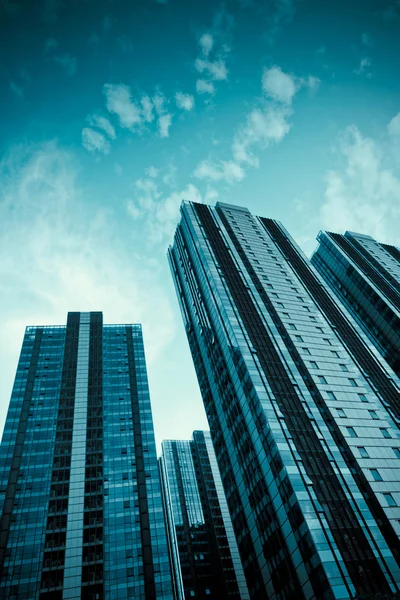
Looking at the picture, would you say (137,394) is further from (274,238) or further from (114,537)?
(274,238)

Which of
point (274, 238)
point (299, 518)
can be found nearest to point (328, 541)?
point (299, 518)

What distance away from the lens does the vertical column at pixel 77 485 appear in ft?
232

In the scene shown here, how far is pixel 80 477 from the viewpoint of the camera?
281 feet

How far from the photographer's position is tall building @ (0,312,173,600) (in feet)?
235

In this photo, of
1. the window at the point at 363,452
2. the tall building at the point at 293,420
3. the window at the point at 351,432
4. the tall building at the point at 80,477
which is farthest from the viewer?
the tall building at the point at 80,477

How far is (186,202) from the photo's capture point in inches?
4754

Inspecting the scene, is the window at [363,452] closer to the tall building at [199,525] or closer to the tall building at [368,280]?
the tall building at [368,280]

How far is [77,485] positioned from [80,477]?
1.80 m

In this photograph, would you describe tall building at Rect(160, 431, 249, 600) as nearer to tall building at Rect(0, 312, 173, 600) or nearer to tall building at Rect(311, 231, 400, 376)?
tall building at Rect(0, 312, 173, 600)

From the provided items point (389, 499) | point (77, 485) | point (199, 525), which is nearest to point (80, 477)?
point (77, 485)

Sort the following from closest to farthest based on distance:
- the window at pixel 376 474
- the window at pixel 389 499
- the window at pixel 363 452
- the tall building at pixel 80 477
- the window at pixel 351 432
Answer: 1. the window at pixel 389 499
2. the window at pixel 376 474
3. the window at pixel 363 452
4. the window at pixel 351 432
5. the tall building at pixel 80 477

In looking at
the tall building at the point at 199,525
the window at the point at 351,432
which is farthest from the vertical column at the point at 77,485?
the window at the point at 351,432

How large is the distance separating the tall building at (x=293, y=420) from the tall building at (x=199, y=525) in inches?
2013

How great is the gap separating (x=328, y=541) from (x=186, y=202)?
93.7 metres
